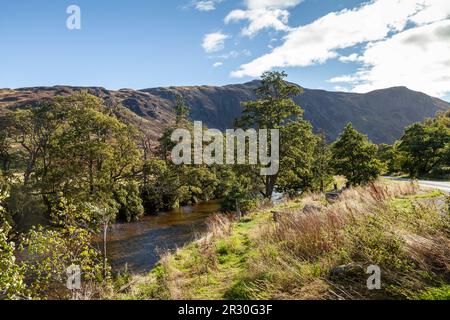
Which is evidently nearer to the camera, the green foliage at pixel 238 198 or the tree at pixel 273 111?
the tree at pixel 273 111

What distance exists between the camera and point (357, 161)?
94.7 feet

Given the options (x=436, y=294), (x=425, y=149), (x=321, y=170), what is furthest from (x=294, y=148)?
(x=425, y=149)

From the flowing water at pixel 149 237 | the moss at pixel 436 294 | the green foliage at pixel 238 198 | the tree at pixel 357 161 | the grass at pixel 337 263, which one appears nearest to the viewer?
the moss at pixel 436 294

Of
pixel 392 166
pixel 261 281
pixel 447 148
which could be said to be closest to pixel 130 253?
pixel 261 281

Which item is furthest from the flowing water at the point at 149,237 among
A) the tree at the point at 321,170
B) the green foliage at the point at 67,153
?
the tree at the point at 321,170

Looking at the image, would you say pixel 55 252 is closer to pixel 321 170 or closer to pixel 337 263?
pixel 337 263

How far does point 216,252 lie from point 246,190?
65.0 ft

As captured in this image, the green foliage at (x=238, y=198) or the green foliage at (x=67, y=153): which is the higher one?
the green foliage at (x=67, y=153)

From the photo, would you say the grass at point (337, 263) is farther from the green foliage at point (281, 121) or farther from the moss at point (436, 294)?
the green foliage at point (281, 121)

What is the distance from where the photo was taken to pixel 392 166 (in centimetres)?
5575

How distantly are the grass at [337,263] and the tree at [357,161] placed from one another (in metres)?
18.5

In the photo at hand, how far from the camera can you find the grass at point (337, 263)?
19.4 ft

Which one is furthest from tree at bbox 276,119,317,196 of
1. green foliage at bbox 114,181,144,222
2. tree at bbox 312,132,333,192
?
green foliage at bbox 114,181,144,222
